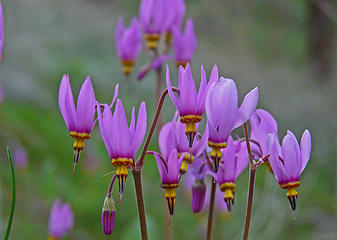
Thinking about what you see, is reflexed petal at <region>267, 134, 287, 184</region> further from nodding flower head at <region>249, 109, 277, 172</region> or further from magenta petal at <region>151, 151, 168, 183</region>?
magenta petal at <region>151, 151, 168, 183</region>

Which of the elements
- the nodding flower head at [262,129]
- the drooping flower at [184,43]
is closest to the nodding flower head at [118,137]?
the nodding flower head at [262,129]

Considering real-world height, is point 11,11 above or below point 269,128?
above

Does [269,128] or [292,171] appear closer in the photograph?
[292,171]

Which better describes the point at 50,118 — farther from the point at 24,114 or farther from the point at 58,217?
the point at 58,217

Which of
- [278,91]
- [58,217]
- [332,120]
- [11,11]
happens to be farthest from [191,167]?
[11,11]

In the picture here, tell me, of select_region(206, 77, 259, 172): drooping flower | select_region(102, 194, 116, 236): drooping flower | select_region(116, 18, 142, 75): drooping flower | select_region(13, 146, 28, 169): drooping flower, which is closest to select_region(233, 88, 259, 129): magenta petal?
select_region(206, 77, 259, 172): drooping flower

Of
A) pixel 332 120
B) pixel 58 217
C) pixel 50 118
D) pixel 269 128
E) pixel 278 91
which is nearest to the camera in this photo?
pixel 269 128

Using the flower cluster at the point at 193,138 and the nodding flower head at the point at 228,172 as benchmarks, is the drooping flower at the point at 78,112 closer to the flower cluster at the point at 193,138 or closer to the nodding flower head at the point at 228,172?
the flower cluster at the point at 193,138
